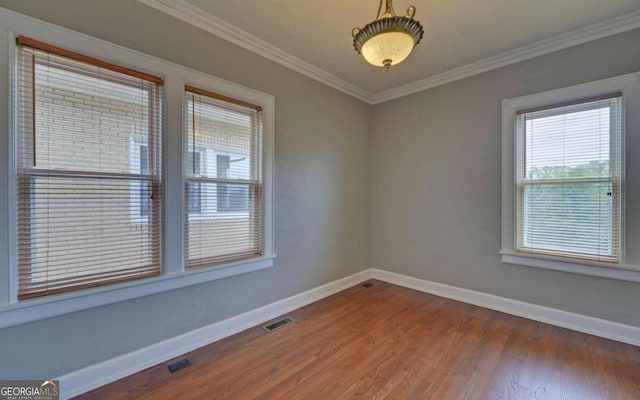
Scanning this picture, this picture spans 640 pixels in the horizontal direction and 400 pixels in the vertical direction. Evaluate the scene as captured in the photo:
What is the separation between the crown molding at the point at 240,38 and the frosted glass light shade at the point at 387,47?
54.7 inches

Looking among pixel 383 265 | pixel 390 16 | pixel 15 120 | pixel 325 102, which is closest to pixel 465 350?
pixel 383 265

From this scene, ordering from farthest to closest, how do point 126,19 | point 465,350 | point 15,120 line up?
point 465,350 < point 126,19 < point 15,120

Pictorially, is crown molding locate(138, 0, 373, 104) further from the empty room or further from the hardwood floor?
the hardwood floor

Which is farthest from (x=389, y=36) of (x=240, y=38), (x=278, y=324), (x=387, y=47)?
(x=278, y=324)

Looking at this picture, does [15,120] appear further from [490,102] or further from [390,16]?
[490,102]

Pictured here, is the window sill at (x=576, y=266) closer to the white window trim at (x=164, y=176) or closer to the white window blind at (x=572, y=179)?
the white window blind at (x=572, y=179)

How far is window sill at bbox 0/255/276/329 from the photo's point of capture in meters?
1.58

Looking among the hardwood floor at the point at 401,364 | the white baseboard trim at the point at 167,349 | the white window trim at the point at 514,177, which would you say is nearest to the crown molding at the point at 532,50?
the white window trim at the point at 514,177

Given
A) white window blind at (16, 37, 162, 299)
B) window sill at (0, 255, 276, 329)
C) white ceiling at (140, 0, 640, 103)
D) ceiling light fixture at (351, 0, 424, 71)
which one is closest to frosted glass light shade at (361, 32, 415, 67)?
ceiling light fixture at (351, 0, 424, 71)

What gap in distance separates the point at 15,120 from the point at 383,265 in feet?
13.0

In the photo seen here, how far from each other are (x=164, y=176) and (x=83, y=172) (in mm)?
478

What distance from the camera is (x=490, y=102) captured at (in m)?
3.06

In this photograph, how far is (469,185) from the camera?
3242 mm

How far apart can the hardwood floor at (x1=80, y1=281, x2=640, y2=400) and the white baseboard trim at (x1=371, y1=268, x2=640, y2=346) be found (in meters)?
0.10
